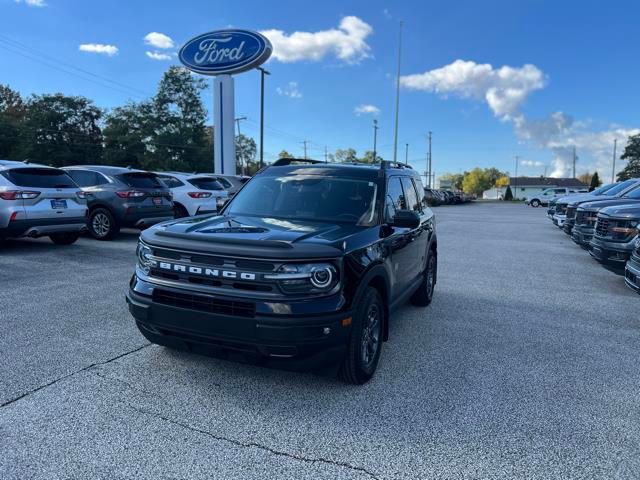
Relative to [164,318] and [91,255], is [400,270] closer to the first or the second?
[164,318]

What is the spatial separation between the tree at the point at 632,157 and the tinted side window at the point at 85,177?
9768 cm

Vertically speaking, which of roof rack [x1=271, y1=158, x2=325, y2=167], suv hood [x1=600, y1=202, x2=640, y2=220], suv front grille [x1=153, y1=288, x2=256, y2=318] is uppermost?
roof rack [x1=271, y1=158, x2=325, y2=167]

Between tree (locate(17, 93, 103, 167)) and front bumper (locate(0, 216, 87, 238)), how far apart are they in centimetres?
5063

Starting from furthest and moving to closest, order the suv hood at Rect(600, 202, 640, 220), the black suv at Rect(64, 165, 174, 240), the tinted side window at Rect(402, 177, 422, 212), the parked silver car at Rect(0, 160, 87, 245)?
the black suv at Rect(64, 165, 174, 240)
the parked silver car at Rect(0, 160, 87, 245)
the suv hood at Rect(600, 202, 640, 220)
the tinted side window at Rect(402, 177, 422, 212)

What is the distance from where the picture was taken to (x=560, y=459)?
277 centimetres

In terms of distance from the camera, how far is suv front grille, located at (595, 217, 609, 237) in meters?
7.62

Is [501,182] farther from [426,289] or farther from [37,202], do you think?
[37,202]

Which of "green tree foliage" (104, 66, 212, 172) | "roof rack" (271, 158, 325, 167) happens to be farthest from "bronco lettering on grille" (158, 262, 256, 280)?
"green tree foliage" (104, 66, 212, 172)

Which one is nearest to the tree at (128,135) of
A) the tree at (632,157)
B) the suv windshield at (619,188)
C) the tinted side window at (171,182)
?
the tinted side window at (171,182)

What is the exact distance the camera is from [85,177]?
10805 mm

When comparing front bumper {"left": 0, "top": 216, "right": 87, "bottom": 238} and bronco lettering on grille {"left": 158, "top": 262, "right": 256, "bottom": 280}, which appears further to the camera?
front bumper {"left": 0, "top": 216, "right": 87, "bottom": 238}

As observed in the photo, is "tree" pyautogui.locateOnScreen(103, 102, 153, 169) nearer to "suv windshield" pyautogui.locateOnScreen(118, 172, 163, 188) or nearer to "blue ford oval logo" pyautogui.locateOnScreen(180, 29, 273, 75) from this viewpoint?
"blue ford oval logo" pyautogui.locateOnScreen(180, 29, 273, 75)

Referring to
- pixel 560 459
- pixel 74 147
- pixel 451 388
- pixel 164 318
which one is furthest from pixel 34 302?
pixel 74 147

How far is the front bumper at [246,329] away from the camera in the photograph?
3.03 metres
